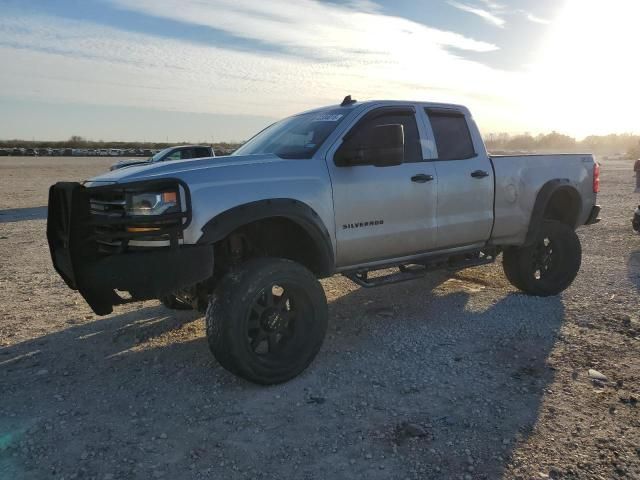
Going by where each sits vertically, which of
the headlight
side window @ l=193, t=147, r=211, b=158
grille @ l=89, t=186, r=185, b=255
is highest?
side window @ l=193, t=147, r=211, b=158

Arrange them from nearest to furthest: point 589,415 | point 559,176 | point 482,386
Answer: point 589,415, point 482,386, point 559,176

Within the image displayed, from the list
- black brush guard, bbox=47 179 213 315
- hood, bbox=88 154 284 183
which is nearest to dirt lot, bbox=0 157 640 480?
black brush guard, bbox=47 179 213 315

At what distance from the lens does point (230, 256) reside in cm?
438

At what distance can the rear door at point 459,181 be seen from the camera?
5.17 metres

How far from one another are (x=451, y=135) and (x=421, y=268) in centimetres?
138

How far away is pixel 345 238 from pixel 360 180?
1.65ft

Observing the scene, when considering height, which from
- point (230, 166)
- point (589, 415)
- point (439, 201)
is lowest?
point (589, 415)

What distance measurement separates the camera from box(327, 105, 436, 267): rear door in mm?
4461

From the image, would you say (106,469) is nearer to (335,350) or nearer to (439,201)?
(335,350)

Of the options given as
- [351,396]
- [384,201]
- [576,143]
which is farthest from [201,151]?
[576,143]

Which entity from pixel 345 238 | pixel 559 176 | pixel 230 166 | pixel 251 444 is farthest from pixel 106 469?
pixel 559 176

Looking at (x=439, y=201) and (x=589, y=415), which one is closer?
(x=589, y=415)

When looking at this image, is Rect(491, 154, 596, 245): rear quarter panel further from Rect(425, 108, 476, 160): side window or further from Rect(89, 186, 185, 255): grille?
Rect(89, 186, 185, 255): grille

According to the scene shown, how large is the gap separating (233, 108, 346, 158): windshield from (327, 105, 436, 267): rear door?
0.66 ft
